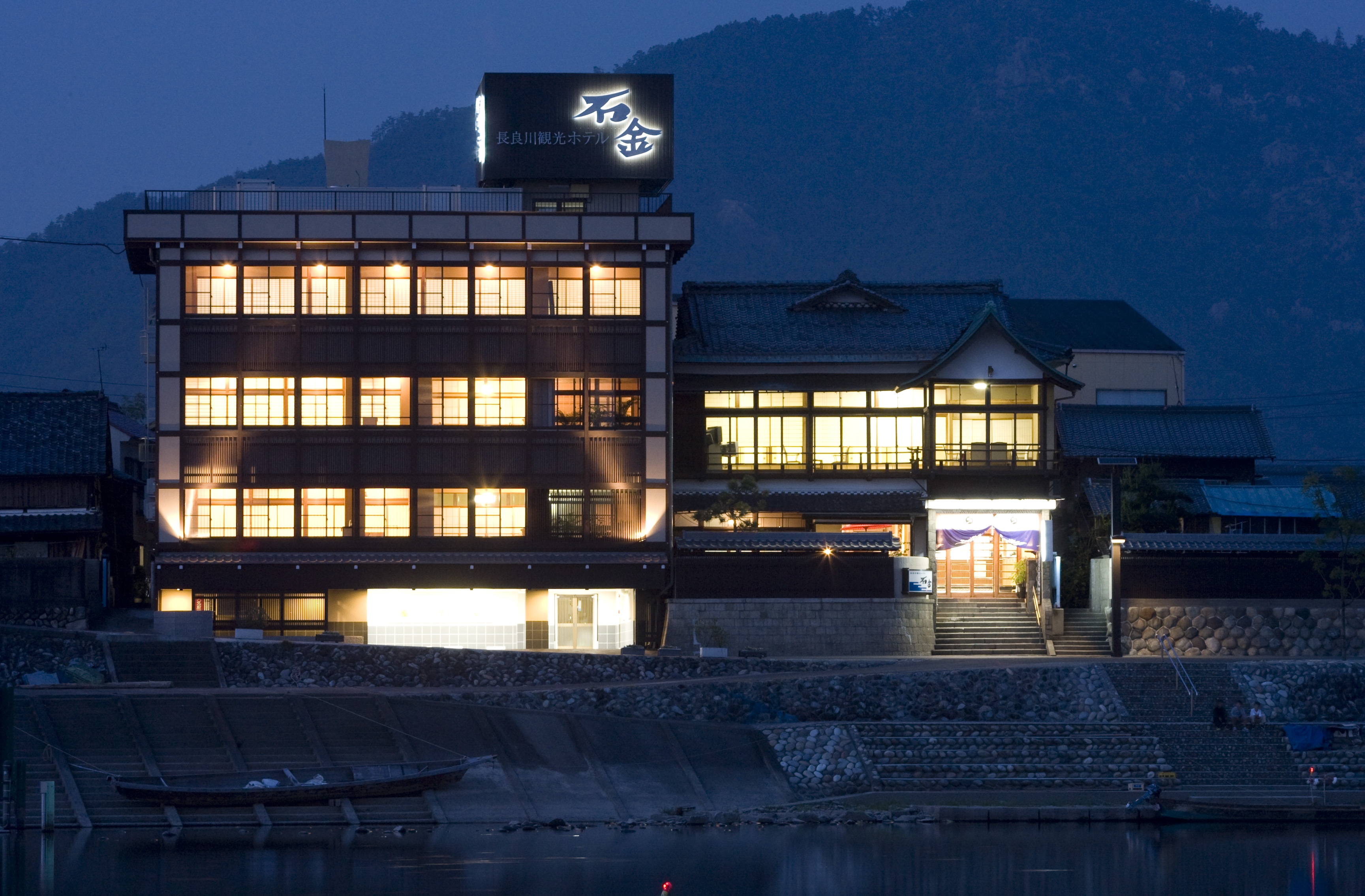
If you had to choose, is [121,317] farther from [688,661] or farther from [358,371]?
[688,661]

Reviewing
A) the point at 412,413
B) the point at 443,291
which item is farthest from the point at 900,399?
the point at 412,413

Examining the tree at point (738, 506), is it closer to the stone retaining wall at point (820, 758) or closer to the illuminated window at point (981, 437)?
the illuminated window at point (981, 437)

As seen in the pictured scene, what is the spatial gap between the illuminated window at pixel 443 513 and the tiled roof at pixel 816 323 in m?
10.6

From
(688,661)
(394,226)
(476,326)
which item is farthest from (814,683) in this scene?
(394,226)

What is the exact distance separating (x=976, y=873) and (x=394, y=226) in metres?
34.6

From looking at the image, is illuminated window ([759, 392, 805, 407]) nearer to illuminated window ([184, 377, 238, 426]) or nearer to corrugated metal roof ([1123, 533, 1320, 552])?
A: corrugated metal roof ([1123, 533, 1320, 552])

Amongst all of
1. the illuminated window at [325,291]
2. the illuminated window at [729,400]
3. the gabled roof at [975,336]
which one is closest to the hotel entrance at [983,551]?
the gabled roof at [975,336]

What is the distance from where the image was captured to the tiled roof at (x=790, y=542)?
62656mm

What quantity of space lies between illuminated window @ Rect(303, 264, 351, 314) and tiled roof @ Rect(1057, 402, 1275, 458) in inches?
1169

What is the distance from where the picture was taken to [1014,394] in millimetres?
67875

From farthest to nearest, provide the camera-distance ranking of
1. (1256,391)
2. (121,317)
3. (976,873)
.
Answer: (121,317), (1256,391), (976,873)

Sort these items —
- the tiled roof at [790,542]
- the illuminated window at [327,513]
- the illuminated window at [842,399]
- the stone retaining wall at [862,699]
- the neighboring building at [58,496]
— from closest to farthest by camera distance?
1. the stone retaining wall at [862,699]
2. the neighboring building at [58,496]
3. the tiled roof at [790,542]
4. the illuminated window at [327,513]
5. the illuminated window at [842,399]

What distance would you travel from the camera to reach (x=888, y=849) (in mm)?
44375

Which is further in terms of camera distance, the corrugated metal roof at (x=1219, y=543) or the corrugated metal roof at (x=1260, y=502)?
the corrugated metal roof at (x=1260, y=502)
